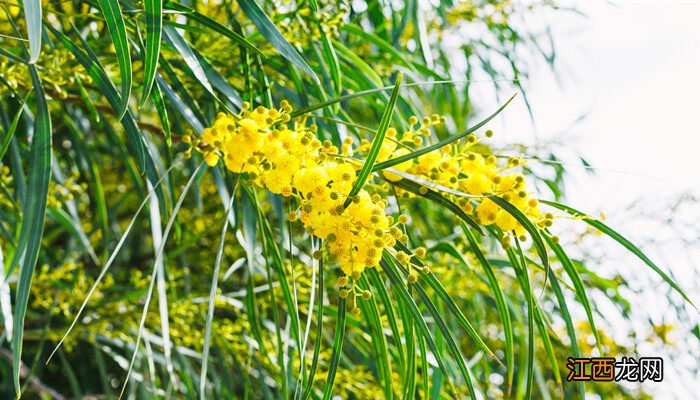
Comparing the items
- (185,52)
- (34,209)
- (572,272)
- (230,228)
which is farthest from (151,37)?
(230,228)

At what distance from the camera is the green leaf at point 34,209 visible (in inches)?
25.1

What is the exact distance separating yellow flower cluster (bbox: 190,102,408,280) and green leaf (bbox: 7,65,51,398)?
0.19 m

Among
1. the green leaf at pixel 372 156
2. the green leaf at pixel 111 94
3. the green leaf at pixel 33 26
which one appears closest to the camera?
the green leaf at pixel 33 26

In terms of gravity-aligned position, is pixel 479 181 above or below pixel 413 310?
above

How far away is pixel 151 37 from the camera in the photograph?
24.5 inches

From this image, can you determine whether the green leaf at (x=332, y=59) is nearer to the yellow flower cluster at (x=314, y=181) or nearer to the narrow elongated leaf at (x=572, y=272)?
the yellow flower cluster at (x=314, y=181)

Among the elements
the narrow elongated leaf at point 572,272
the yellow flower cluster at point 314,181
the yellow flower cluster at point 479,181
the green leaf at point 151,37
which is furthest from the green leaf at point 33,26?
the narrow elongated leaf at point 572,272

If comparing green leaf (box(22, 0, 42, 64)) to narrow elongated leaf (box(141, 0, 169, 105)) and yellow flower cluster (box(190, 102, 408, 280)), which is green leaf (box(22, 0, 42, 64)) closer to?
narrow elongated leaf (box(141, 0, 169, 105))

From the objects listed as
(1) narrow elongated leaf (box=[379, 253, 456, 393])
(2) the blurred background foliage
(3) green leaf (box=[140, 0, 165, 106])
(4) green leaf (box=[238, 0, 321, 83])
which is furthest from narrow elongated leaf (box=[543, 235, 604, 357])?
(3) green leaf (box=[140, 0, 165, 106])

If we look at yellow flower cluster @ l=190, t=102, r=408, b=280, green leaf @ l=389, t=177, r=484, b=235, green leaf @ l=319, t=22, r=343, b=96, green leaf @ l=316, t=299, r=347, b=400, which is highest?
green leaf @ l=319, t=22, r=343, b=96

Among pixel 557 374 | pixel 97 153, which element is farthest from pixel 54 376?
pixel 557 374

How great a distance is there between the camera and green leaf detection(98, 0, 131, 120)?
2.02ft

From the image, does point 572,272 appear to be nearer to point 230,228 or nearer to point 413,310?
point 413,310

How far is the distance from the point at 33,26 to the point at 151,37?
0.60 ft
